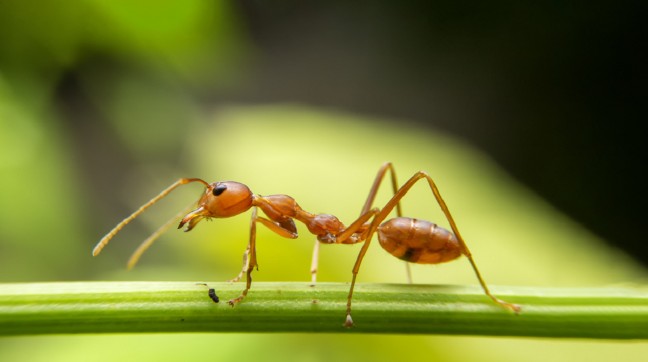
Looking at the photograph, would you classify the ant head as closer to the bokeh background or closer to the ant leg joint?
the bokeh background

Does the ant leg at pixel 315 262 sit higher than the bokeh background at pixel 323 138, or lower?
lower

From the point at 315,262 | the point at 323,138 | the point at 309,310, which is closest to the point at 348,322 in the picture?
the point at 309,310

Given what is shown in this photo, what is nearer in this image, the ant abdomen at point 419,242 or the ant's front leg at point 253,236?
the ant's front leg at point 253,236

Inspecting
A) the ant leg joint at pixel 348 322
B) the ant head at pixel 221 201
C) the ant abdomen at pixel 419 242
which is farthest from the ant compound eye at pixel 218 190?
the ant leg joint at pixel 348 322

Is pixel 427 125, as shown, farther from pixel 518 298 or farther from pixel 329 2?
pixel 518 298

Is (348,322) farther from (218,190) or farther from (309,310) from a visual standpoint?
(218,190)

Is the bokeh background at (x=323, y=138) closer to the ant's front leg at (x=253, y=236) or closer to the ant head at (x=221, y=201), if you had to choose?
the ant's front leg at (x=253, y=236)

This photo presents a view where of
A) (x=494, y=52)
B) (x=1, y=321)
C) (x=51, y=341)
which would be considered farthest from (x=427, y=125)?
(x=1, y=321)

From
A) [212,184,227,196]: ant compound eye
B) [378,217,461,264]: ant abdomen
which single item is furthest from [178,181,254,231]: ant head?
[378,217,461,264]: ant abdomen
